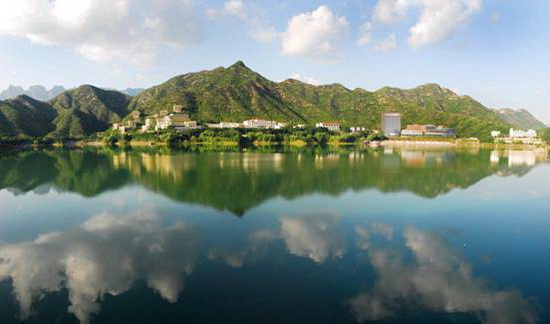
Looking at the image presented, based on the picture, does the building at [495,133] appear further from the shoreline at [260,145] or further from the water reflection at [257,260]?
the water reflection at [257,260]

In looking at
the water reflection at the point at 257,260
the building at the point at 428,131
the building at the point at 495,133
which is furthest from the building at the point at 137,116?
the building at the point at 495,133

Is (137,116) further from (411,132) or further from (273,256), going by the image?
(273,256)

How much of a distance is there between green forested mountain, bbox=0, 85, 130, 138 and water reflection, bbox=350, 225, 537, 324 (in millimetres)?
146486

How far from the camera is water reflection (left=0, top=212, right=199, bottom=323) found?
11.0 metres

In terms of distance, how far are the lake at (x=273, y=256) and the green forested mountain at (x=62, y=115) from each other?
131059 mm

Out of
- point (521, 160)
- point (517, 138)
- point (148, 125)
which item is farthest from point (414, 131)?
point (148, 125)

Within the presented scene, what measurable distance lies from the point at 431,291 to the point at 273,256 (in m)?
6.02

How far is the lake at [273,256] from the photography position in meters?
10.1

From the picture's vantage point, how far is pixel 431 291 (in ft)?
36.9

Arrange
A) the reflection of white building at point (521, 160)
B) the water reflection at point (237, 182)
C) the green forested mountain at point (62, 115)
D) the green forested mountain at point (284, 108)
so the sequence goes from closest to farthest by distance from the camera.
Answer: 1. the water reflection at point (237, 182)
2. the reflection of white building at point (521, 160)
3. the green forested mountain at point (62, 115)
4. the green forested mountain at point (284, 108)

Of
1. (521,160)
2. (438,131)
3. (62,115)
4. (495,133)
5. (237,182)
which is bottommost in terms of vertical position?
(521,160)

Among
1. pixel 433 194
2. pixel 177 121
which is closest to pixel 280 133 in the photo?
pixel 177 121

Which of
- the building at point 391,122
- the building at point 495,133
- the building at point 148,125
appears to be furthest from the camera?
the building at point 391,122

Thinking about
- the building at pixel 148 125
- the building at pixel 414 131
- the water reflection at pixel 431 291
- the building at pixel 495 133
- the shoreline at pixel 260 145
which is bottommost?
the water reflection at pixel 431 291
